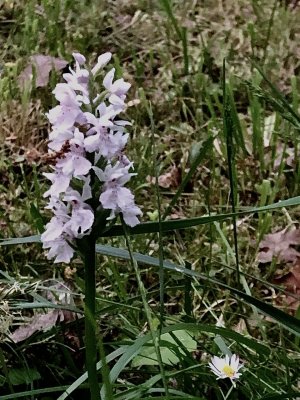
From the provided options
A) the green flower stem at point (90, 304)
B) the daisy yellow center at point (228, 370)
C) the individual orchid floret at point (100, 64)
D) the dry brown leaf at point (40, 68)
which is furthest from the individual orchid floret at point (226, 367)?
the dry brown leaf at point (40, 68)

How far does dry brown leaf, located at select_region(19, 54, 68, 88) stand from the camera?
249 centimetres

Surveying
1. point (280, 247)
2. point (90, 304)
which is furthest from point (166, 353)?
point (280, 247)

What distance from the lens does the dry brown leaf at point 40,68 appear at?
249cm

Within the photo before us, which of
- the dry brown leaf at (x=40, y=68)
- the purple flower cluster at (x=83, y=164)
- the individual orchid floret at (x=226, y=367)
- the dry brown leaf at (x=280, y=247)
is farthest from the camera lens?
the dry brown leaf at (x=40, y=68)

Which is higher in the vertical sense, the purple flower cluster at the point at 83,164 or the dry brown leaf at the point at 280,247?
the purple flower cluster at the point at 83,164

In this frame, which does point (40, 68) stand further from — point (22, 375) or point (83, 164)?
point (83, 164)

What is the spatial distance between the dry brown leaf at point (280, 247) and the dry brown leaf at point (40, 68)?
854 millimetres

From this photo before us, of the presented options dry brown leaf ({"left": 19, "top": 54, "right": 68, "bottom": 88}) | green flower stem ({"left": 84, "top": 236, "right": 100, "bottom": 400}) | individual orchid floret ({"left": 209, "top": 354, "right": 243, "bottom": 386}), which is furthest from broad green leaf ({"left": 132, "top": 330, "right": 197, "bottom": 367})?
dry brown leaf ({"left": 19, "top": 54, "right": 68, "bottom": 88})

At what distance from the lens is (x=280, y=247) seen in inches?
77.7

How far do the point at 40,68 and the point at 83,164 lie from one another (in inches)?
62.8

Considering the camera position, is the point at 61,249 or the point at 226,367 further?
the point at 226,367

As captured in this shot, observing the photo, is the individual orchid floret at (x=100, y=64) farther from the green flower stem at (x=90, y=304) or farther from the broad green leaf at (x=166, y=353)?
the broad green leaf at (x=166, y=353)

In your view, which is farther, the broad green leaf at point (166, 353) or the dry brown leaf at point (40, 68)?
the dry brown leaf at point (40, 68)

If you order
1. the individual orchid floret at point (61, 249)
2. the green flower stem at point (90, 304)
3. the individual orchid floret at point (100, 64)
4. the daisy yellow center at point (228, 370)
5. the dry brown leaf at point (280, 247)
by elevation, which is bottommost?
the dry brown leaf at point (280, 247)
